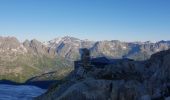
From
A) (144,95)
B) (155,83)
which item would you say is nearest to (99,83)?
(144,95)

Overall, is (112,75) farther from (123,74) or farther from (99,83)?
(99,83)

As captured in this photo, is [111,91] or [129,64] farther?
[129,64]

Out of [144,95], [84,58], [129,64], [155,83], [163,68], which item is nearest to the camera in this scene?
[144,95]

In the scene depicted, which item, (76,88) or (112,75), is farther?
(112,75)

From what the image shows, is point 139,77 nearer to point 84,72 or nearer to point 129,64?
point 129,64

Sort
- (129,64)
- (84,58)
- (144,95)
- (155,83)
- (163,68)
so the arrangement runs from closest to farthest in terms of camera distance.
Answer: (144,95)
(155,83)
(163,68)
(129,64)
(84,58)

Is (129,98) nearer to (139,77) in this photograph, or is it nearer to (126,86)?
(126,86)

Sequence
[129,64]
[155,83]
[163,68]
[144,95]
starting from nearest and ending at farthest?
[144,95]
[155,83]
[163,68]
[129,64]

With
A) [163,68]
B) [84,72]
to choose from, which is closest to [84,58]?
[84,72]

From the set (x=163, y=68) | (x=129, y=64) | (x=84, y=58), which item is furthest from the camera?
(x=84, y=58)
